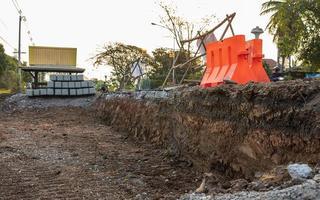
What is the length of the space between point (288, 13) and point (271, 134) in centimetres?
1777

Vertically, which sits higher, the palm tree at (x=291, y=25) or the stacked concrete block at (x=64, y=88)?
the palm tree at (x=291, y=25)

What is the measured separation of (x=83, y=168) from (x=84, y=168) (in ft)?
0.07

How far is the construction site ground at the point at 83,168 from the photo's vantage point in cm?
751

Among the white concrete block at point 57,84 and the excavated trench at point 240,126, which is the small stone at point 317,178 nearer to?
the excavated trench at point 240,126

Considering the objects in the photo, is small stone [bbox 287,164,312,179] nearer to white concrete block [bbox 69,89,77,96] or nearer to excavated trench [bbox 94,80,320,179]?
excavated trench [bbox 94,80,320,179]

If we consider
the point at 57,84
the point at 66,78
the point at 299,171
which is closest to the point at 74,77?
the point at 66,78

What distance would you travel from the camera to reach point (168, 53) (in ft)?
142

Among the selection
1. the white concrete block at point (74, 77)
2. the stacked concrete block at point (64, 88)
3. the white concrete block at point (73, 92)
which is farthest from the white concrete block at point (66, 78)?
the white concrete block at point (73, 92)

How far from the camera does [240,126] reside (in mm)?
7273

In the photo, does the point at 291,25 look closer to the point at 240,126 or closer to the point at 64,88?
the point at 64,88

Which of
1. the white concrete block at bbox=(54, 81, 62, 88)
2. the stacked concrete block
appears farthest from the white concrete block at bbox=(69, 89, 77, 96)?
the white concrete block at bbox=(54, 81, 62, 88)

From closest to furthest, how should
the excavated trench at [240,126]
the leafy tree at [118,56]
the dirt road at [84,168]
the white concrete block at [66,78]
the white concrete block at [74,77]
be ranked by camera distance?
the excavated trench at [240,126] < the dirt road at [84,168] < the white concrete block at [66,78] < the white concrete block at [74,77] < the leafy tree at [118,56]

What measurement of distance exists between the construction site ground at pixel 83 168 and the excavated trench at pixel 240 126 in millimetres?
527

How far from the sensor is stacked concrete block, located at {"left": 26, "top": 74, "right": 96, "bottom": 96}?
22.9m
